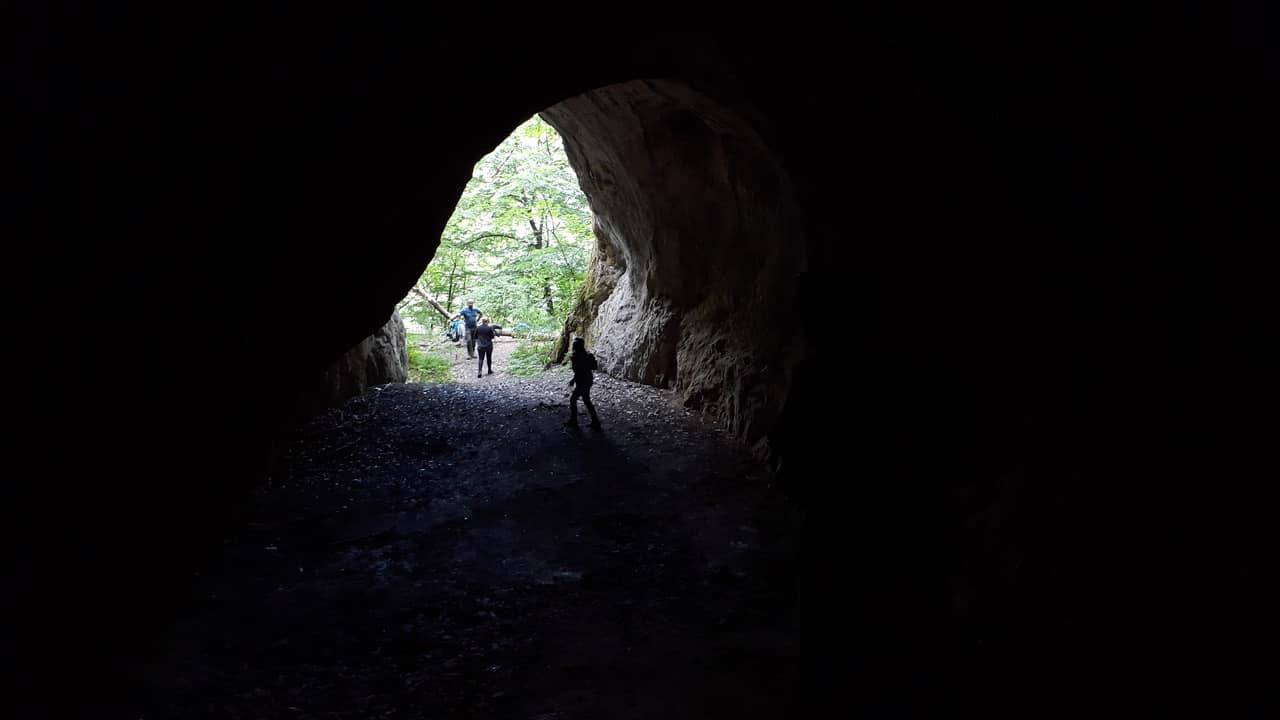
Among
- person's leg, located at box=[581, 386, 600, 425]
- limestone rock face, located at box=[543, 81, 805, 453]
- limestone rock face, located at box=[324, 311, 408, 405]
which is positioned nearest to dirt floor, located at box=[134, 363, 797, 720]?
person's leg, located at box=[581, 386, 600, 425]

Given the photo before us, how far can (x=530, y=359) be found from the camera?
17.4 meters

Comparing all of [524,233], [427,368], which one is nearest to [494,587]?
[427,368]

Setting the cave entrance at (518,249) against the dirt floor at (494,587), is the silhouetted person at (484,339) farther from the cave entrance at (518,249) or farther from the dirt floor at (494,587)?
the dirt floor at (494,587)

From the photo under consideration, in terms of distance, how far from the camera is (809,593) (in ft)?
14.4

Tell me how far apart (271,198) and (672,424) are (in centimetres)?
686

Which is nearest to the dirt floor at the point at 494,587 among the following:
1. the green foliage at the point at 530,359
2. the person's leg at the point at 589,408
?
the person's leg at the point at 589,408

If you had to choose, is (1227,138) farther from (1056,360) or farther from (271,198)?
(271,198)

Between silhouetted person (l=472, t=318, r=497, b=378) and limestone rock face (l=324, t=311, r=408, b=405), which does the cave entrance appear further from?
limestone rock face (l=324, t=311, r=408, b=405)

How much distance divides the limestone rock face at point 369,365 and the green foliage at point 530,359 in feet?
11.1

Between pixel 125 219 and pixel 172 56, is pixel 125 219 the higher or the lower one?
the lower one

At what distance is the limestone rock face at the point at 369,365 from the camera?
10219mm

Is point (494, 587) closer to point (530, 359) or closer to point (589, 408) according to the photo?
point (589, 408)

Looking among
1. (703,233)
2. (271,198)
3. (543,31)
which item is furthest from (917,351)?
(703,233)

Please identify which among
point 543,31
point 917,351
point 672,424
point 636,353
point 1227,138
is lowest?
point 672,424
